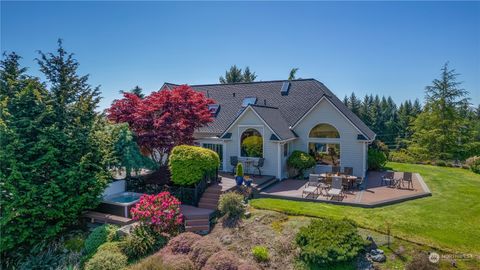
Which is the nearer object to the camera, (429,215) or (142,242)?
(142,242)

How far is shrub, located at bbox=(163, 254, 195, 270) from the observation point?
Result: 906 cm

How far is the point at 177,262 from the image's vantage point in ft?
30.3

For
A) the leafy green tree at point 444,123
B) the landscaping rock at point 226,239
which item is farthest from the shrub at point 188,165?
the leafy green tree at point 444,123

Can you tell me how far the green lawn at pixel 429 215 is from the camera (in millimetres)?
9773

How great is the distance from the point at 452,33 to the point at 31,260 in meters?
23.1

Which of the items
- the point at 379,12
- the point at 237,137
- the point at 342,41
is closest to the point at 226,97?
A: the point at 237,137

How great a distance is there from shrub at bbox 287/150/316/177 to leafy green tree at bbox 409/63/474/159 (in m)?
22.6

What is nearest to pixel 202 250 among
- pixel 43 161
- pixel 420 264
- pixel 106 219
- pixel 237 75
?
pixel 106 219

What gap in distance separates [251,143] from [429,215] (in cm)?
1147

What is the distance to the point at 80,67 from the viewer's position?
15469mm

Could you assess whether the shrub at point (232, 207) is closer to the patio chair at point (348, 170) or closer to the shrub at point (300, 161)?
the shrub at point (300, 161)

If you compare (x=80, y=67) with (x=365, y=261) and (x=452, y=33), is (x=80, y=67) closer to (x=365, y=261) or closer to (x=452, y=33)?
(x=365, y=261)

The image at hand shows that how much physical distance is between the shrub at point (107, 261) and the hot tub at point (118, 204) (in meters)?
3.04

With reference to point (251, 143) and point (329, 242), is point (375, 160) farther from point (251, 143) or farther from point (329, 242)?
point (329, 242)
